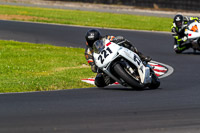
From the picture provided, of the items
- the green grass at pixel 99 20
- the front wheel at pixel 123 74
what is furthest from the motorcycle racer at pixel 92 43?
the green grass at pixel 99 20

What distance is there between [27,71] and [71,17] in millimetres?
20170

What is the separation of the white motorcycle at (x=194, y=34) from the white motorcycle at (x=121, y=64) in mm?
9538

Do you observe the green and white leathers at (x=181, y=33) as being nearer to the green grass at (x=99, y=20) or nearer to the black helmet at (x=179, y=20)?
the black helmet at (x=179, y=20)

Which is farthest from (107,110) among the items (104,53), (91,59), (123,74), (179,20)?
(179,20)

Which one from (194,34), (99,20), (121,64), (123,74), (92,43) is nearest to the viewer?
(123,74)

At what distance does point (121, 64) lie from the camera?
1020cm

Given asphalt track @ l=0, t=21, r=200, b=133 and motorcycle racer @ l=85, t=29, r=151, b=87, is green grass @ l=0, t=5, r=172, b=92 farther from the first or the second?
asphalt track @ l=0, t=21, r=200, b=133

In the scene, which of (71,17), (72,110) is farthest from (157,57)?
(71,17)

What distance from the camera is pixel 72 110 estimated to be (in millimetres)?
7582

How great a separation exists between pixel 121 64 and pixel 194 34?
33.2 feet

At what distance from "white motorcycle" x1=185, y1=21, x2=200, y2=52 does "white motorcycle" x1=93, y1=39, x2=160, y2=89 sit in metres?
9.54

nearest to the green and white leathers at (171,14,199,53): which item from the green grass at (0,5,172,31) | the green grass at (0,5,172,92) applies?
the green grass at (0,5,172,92)

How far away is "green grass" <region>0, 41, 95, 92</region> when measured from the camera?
457 inches

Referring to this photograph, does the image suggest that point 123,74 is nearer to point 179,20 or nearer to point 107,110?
point 107,110
